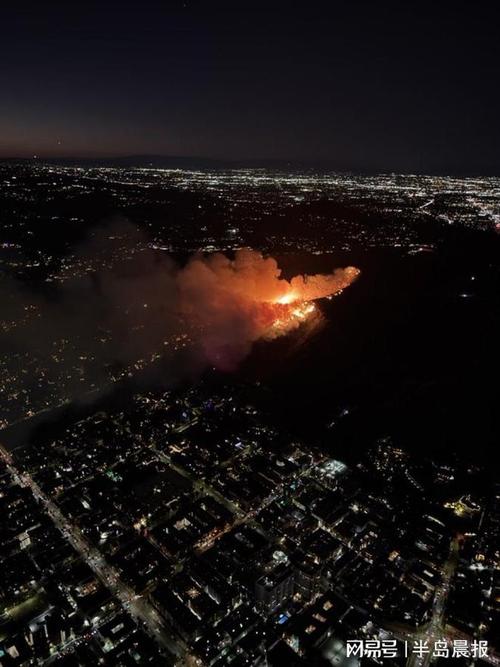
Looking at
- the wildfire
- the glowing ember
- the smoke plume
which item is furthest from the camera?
the wildfire

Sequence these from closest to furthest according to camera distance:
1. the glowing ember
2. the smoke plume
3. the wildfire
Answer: the smoke plume → the glowing ember → the wildfire

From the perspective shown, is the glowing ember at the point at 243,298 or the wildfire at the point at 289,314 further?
the wildfire at the point at 289,314

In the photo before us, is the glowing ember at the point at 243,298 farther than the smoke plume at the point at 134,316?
Yes

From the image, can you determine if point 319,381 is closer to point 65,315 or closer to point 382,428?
point 382,428

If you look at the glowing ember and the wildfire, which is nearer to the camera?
the glowing ember

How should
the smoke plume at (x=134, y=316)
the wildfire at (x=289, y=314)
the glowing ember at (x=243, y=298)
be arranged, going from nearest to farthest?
1. the smoke plume at (x=134, y=316)
2. the glowing ember at (x=243, y=298)
3. the wildfire at (x=289, y=314)

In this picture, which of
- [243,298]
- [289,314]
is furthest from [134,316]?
[289,314]

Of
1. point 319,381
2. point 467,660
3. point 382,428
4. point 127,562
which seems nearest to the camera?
point 467,660

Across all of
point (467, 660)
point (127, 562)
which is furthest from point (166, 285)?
point (467, 660)

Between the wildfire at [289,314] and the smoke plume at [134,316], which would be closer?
the smoke plume at [134,316]

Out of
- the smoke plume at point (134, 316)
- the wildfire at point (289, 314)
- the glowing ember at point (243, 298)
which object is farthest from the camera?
the wildfire at point (289, 314)

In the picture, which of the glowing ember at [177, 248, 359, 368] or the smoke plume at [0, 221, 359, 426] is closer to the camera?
the smoke plume at [0, 221, 359, 426]
